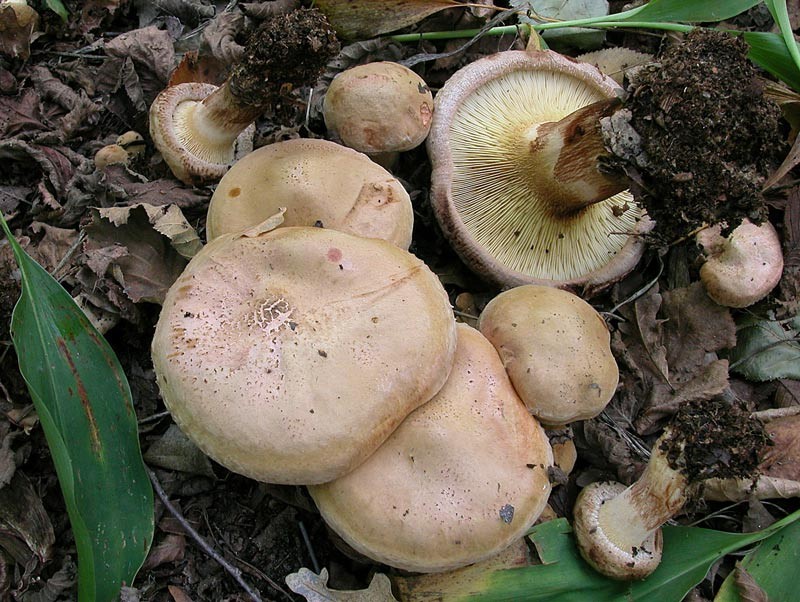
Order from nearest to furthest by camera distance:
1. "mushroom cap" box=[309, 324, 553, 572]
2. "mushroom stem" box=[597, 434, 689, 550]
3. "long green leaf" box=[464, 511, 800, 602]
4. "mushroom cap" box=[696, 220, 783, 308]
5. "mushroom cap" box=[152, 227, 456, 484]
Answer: "mushroom cap" box=[152, 227, 456, 484] < "mushroom cap" box=[309, 324, 553, 572] < "mushroom stem" box=[597, 434, 689, 550] < "long green leaf" box=[464, 511, 800, 602] < "mushroom cap" box=[696, 220, 783, 308]

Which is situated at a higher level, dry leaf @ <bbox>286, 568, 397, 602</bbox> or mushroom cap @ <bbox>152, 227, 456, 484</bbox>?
mushroom cap @ <bbox>152, 227, 456, 484</bbox>

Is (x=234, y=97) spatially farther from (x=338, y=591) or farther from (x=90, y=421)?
(x=338, y=591)

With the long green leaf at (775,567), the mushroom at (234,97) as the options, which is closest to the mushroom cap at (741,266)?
the long green leaf at (775,567)

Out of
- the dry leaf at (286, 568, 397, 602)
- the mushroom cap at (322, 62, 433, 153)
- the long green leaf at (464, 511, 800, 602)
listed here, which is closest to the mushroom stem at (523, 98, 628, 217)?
the mushroom cap at (322, 62, 433, 153)

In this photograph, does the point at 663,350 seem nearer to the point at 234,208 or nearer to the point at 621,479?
the point at 621,479

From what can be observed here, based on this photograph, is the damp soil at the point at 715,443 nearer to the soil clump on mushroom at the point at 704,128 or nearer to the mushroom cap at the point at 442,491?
the mushroom cap at the point at 442,491

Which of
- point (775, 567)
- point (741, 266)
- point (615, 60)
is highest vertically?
point (615, 60)

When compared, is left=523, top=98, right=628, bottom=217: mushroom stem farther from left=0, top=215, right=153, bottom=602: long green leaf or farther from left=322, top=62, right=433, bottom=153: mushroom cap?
left=0, top=215, right=153, bottom=602: long green leaf

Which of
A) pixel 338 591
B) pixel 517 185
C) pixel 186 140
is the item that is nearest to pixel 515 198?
pixel 517 185
